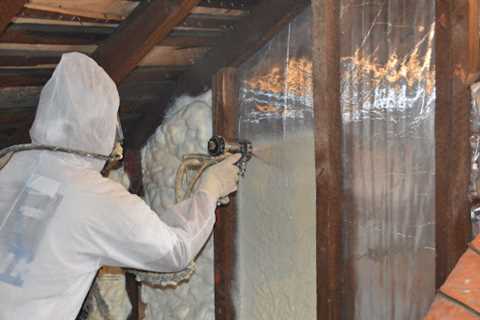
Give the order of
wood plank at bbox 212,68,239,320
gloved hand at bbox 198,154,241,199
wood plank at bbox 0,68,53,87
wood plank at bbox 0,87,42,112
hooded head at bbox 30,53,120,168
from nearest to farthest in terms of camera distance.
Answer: hooded head at bbox 30,53,120,168, gloved hand at bbox 198,154,241,199, wood plank at bbox 0,68,53,87, wood plank at bbox 0,87,42,112, wood plank at bbox 212,68,239,320

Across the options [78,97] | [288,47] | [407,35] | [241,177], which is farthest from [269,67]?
[78,97]

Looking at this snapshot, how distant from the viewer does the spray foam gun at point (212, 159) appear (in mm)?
2227

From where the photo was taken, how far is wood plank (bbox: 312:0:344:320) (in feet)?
→ 6.34

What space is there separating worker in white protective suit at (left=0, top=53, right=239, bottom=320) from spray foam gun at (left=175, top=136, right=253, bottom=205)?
342mm

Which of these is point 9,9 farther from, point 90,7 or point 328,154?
point 328,154

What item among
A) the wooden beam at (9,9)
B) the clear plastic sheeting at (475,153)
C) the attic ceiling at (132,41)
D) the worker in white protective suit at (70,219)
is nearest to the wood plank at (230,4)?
the attic ceiling at (132,41)

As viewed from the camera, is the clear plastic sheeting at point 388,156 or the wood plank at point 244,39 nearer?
the clear plastic sheeting at point 388,156

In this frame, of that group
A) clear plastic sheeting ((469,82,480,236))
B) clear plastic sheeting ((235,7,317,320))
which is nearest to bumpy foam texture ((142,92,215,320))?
clear plastic sheeting ((235,7,317,320))

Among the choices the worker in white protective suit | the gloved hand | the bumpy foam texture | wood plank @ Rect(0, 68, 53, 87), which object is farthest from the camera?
the bumpy foam texture

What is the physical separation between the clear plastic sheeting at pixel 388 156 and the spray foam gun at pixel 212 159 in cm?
44

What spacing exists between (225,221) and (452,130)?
102cm

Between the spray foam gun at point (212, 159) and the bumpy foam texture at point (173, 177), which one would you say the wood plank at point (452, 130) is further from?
the bumpy foam texture at point (173, 177)

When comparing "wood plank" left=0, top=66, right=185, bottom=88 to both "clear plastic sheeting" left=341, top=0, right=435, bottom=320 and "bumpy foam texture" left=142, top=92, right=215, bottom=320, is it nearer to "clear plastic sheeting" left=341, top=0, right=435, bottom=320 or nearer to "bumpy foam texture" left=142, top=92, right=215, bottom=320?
"bumpy foam texture" left=142, top=92, right=215, bottom=320

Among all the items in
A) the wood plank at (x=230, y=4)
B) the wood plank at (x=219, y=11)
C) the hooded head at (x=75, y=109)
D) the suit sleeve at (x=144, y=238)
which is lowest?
the suit sleeve at (x=144, y=238)
